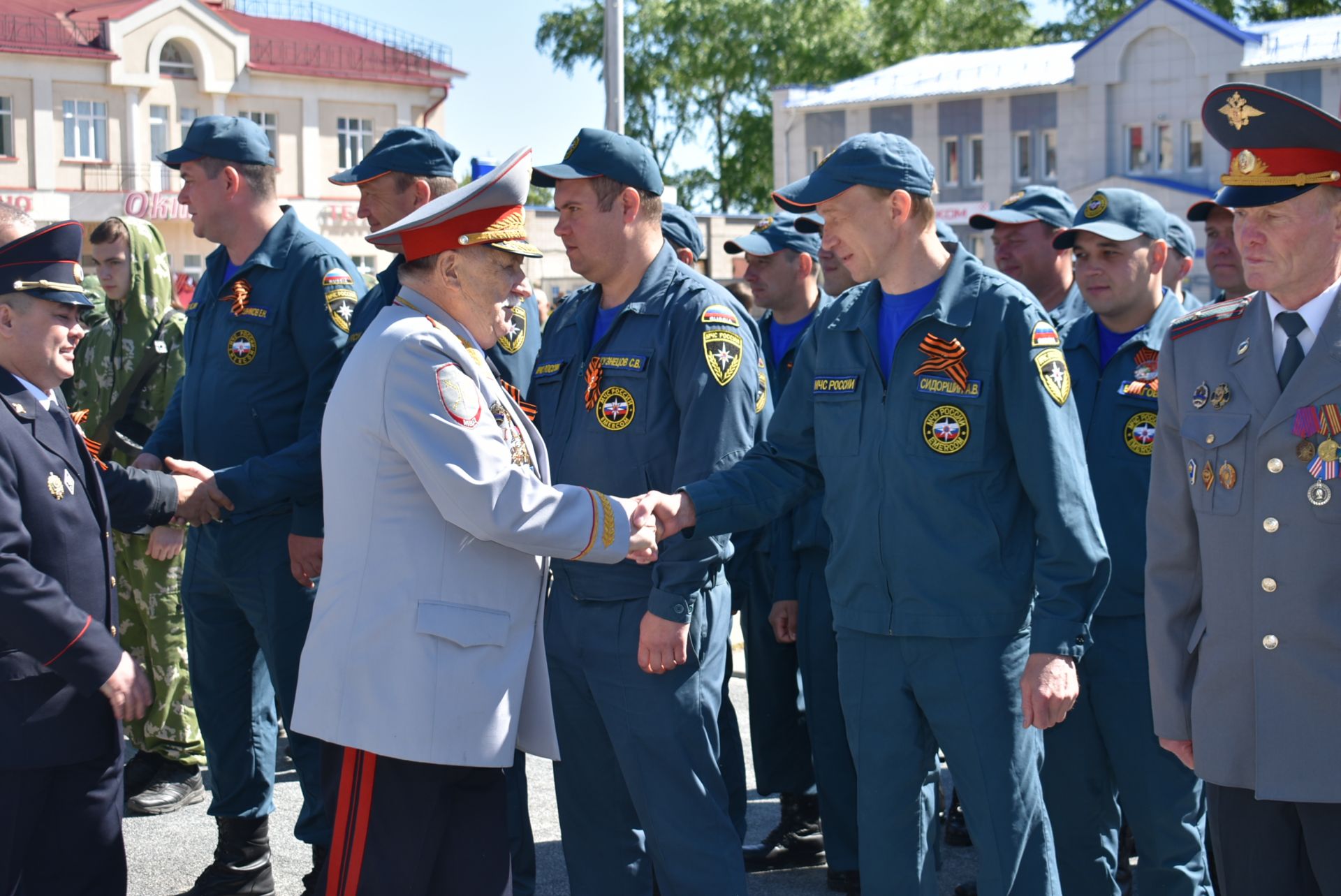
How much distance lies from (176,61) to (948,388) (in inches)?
1633

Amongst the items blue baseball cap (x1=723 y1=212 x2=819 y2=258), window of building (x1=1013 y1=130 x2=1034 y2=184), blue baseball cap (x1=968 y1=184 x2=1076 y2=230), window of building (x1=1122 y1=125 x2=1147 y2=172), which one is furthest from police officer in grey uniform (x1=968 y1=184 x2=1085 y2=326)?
window of building (x1=1013 y1=130 x2=1034 y2=184)

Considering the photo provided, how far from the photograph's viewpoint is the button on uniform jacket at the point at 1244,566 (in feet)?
9.62

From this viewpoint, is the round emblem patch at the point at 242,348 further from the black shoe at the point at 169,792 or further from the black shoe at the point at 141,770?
the black shoe at the point at 141,770

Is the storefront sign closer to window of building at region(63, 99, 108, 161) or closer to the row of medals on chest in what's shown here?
window of building at region(63, 99, 108, 161)

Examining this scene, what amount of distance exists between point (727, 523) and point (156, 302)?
3.75 meters

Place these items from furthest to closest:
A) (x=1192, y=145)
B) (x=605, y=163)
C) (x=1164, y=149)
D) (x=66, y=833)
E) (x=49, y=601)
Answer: (x=1164, y=149)
(x=1192, y=145)
(x=605, y=163)
(x=66, y=833)
(x=49, y=601)

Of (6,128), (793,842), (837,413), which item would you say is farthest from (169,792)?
(6,128)

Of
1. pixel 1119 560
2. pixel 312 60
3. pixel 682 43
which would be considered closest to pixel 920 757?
pixel 1119 560

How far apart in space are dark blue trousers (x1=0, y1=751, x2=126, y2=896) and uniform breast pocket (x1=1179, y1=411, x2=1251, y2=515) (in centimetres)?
284

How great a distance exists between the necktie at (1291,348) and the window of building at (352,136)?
4136 cm

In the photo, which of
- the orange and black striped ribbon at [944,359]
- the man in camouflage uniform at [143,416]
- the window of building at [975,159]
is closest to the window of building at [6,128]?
the window of building at [975,159]

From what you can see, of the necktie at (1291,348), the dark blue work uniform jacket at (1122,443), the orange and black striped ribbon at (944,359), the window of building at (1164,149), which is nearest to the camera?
the necktie at (1291,348)

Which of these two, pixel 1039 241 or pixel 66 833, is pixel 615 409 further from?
pixel 1039 241

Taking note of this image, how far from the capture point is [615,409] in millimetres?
4305
